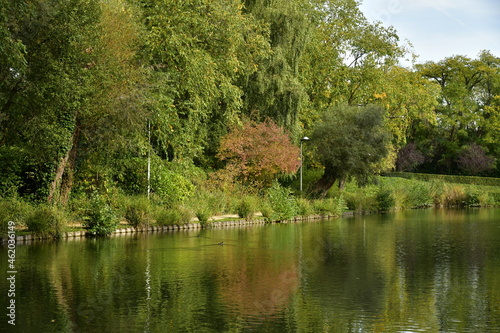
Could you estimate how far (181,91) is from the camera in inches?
→ 1193

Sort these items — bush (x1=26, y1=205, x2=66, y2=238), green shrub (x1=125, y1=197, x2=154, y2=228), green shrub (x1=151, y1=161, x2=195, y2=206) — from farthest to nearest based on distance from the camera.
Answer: green shrub (x1=151, y1=161, x2=195, y2=206)
green shrub (x1=125, y1=197, x2=154, y2=228)
bush (x1=26, y1=205, x2=66, y2=238)

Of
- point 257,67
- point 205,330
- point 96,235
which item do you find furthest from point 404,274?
point 257,67

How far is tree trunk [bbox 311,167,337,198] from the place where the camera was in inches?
1632

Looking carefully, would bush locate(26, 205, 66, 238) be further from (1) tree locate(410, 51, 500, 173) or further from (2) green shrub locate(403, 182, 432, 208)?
(1) tree locate(410, 51, 500, 173)

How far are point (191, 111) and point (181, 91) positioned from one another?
4.61ft

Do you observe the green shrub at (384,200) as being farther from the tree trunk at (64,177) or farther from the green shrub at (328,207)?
the tree trunk at (64,177)

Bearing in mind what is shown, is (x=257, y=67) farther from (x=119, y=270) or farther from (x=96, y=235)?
(x=119, y=270)

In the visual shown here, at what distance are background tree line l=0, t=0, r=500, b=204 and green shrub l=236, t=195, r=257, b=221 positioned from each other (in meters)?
2.71

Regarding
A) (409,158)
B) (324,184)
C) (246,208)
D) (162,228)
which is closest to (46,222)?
(162,228)

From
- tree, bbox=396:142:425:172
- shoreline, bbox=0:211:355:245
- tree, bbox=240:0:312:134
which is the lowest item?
shoreline, bbox=0:211:355:245

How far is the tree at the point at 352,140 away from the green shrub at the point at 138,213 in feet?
59.1

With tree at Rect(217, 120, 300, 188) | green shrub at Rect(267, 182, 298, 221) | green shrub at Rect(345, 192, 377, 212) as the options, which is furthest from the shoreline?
green shrub at Rect(345, 192, 377, 212)

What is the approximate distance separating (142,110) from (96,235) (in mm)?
5519

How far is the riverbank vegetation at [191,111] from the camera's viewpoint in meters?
21.2
